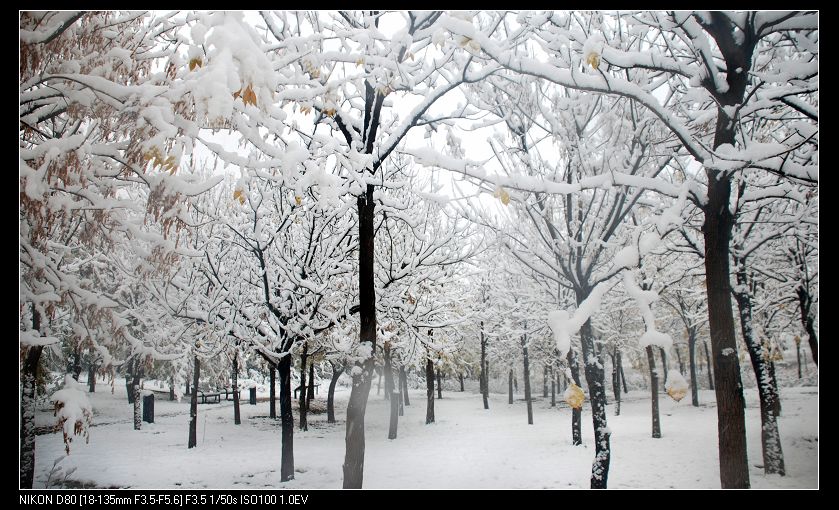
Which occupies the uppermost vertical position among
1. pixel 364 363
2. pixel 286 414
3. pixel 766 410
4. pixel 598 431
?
pixel 364 363

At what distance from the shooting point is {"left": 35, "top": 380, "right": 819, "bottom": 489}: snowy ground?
8797 millimetres

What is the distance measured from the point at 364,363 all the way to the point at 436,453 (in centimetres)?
817

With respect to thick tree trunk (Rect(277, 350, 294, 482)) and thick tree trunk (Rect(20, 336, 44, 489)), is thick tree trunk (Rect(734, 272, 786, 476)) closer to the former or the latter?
thick tree trunk (Rect(277, 350, 294, 482))

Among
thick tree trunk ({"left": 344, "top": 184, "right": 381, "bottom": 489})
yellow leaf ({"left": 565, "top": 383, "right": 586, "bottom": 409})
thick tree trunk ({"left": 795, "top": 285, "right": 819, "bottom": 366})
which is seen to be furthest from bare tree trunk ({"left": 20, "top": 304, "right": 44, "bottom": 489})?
thick tree trunk ({"left": 795, "top": 285, "right": 819, "bottom": 366})

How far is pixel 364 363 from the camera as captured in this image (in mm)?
5191

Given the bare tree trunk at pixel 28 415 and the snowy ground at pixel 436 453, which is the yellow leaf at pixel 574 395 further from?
the bare tree trunk at pixel 28 415

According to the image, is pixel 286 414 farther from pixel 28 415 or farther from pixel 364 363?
pixel 364 363

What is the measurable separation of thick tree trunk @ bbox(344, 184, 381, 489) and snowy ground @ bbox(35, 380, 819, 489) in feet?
13.0

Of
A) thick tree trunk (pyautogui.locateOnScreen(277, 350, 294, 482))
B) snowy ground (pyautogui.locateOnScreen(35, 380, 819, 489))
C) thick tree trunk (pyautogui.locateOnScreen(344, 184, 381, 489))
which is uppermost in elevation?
thick tree trunk (pyautogui.locateOnScreen(344, 184, 381, 489))

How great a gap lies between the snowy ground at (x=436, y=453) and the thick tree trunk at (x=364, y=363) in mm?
3957

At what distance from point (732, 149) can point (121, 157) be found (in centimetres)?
520

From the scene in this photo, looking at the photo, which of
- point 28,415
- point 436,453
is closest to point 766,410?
point 436,453
